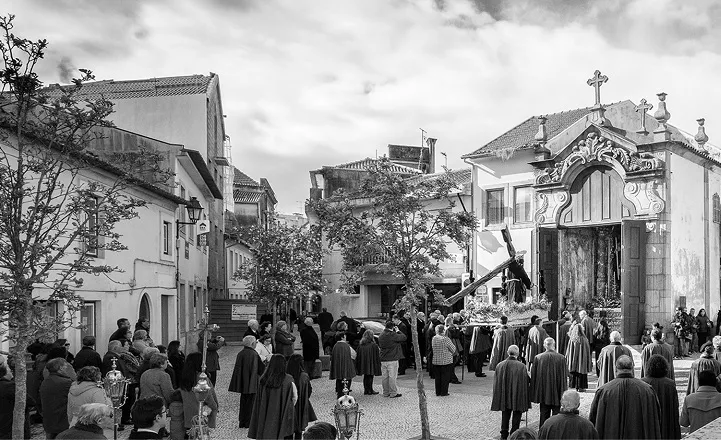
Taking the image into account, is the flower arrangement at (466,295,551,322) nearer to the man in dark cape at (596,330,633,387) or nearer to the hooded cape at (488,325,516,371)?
the hooded cape at (488,325,516,371)

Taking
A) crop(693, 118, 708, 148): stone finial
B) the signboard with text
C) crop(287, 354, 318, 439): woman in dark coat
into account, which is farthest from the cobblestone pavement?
crop(693, 118, 708, 148): stone finial

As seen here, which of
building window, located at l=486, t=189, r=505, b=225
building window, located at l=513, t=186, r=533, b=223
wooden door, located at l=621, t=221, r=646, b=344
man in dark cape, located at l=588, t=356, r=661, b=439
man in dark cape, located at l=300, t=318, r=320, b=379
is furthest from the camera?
building window, located at l=486, t=189, r=505, b=225

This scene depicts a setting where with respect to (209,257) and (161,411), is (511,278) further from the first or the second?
(161,411)

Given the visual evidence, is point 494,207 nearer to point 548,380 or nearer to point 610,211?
point 610,211

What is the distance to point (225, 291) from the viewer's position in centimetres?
4153

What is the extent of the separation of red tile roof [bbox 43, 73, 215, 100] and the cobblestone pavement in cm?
1608

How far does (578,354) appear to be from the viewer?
16.3 meters

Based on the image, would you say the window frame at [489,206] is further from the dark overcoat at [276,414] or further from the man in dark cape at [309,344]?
the dark overcoat at [276,414]

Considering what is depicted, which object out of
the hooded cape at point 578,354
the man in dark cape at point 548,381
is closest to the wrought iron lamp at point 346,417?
the man in dark cape at point 548,381

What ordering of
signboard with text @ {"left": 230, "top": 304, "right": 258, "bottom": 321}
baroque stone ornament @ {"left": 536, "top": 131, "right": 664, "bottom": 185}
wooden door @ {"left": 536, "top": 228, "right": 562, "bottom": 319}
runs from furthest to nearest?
1. wooden door @ {"left": 536, "top": 228, "right": 562, "bottom": 319}
2. baroque stone ornament @ {"left": 536, "top": 131, "right": 664, "bottom": 185}
3. signboard with text @ {"left": 230, "top": 304, "right": 258, "bottom": 321}

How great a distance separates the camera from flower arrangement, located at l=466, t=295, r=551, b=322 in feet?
72.8

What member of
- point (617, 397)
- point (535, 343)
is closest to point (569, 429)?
point (617, 397)

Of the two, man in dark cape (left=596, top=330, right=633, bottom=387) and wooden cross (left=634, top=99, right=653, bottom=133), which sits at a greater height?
wooden cross (left=634, top=99, right=653, bottom=133)

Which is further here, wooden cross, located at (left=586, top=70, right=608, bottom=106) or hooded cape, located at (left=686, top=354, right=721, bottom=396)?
wooden cross, located at (left=586, top=70, right=608, bottom=106)
